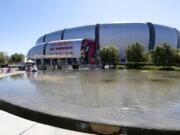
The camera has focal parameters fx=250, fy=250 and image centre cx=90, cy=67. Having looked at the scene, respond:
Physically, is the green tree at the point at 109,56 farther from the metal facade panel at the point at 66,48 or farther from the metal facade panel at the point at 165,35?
the metal facade panel at the point at 165,35

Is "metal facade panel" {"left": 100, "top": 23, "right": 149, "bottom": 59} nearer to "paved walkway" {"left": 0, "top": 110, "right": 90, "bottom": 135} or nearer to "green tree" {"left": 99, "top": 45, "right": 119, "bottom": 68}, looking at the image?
"green tree" {"left": 99, "top": 45, "right": 119, "bottom": 68}

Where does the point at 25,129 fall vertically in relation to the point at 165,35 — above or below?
below

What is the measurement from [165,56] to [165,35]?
6275cm

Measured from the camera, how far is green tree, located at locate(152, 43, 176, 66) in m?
56.2

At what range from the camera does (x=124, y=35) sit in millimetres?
112750

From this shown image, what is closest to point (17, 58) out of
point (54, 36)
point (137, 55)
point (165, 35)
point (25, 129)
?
point (54, 36)

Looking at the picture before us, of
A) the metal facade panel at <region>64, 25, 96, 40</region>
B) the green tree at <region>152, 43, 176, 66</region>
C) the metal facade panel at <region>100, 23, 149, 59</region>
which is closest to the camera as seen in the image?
the green tree at <region>152, 43, 176, 66</region>

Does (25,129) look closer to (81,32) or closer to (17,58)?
(81,32)

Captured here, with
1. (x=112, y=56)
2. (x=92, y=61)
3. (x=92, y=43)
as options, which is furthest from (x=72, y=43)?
(x=112, y=56)

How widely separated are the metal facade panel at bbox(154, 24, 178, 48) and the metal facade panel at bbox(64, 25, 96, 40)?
96.3 ft

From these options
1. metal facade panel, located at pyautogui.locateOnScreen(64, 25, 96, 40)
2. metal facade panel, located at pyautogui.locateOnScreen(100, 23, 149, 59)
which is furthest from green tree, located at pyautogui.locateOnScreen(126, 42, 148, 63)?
metal facade panel, located at pyautogui.locateOnScreen(64, 25, 96, 40)

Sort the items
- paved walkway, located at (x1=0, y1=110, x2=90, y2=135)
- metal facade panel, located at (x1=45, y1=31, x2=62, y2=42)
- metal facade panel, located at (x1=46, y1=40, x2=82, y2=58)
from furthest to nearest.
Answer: metal facade panel, located at (x1=45, y1=31, x2=62, y2=42) < metal facade panel, located at (x1=46, y1=40, x2=82, y2=58) < paved walkway, located at (x1=0, y1=110, x2=90, y2=135)

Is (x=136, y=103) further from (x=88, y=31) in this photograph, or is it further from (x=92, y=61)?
(x=88, y=31)

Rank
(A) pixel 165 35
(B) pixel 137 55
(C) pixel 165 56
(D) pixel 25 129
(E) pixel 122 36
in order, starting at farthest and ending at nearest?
(A) pixel 165 35, (E) pixel 122 36, (B) pixel 137 55, (C) pixel 165 56, (D) pixel 25 129
